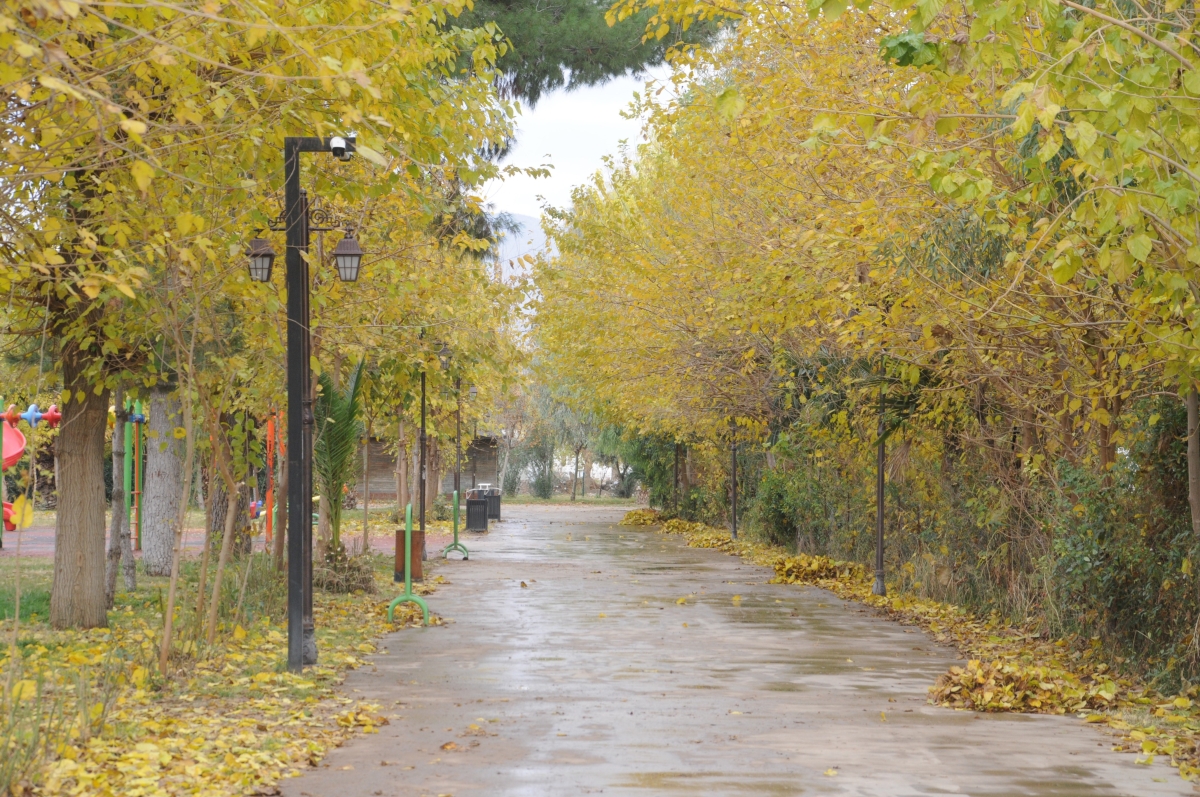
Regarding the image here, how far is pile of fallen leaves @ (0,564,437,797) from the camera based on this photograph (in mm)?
6910

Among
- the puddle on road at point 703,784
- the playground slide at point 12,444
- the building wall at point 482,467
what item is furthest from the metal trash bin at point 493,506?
the puddle on road at point 703,784

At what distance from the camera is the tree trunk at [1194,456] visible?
9.91m

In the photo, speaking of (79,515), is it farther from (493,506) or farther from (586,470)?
(586,470)

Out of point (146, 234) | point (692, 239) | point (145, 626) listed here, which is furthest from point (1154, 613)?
point (692, 239)

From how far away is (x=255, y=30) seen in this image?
6066mm

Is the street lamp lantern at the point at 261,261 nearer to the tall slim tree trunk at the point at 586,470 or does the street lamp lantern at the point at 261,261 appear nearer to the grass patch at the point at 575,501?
the grass patch at the point at 575,501

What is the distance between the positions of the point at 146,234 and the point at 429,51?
2997 mm

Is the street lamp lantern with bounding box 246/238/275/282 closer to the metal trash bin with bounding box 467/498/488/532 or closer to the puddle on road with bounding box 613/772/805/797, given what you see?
the puddle on road with bounding box 613/772/805/797

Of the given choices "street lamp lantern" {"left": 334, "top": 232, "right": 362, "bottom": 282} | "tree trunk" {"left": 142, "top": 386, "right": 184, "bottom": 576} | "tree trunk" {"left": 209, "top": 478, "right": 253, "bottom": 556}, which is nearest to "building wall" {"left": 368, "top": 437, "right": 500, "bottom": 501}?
"tree trunk" {"left": 209, "top": 478, "right": 253, "bottom": 556}

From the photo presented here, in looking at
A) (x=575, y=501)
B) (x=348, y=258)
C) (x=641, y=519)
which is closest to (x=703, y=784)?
(x=348, y=258)

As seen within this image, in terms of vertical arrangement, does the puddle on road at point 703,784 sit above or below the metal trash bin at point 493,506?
below

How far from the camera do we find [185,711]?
29.2 feet

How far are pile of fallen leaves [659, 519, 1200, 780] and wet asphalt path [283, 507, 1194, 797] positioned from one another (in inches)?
8.8

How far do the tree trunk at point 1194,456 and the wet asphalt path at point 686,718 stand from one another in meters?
1.87
